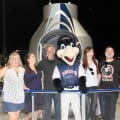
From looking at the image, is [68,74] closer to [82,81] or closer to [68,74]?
[68,74]

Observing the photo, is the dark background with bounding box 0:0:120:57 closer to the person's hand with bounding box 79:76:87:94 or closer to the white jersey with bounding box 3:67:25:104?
the white jersey with bounding box 3:67:25:104

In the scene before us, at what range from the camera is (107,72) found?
7.56 m

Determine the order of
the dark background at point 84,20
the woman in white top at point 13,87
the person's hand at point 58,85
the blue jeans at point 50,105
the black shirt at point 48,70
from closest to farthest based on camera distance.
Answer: the person's hand at point 58,85 < the woman in white top at point 13,87 < the blue jeans at point 50,105 < the black shirt at point 48,70 < the dark background at point 84,20

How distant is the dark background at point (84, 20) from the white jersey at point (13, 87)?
27.8 metres

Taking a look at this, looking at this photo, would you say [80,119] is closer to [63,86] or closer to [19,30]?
[63,86]

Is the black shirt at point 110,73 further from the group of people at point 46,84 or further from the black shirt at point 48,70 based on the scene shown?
the black shirt at point 48,70

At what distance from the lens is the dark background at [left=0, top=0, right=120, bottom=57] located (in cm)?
3422

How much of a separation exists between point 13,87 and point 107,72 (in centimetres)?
194

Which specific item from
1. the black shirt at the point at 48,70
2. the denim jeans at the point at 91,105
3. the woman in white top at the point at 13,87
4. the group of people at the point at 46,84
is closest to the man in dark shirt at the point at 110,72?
the group of people at the point at 46,84

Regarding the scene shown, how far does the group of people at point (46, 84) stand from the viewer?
21.7 feet

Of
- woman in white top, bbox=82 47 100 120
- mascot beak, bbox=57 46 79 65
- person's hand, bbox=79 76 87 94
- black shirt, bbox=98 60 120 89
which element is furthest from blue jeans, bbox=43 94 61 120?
black shirt, bbox=98 60 120 89


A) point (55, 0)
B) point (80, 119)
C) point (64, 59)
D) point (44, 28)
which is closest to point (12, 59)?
point (64, 59)

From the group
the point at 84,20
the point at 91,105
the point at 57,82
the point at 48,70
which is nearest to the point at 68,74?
the point at 57,82

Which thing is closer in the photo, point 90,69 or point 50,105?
point 50,105
